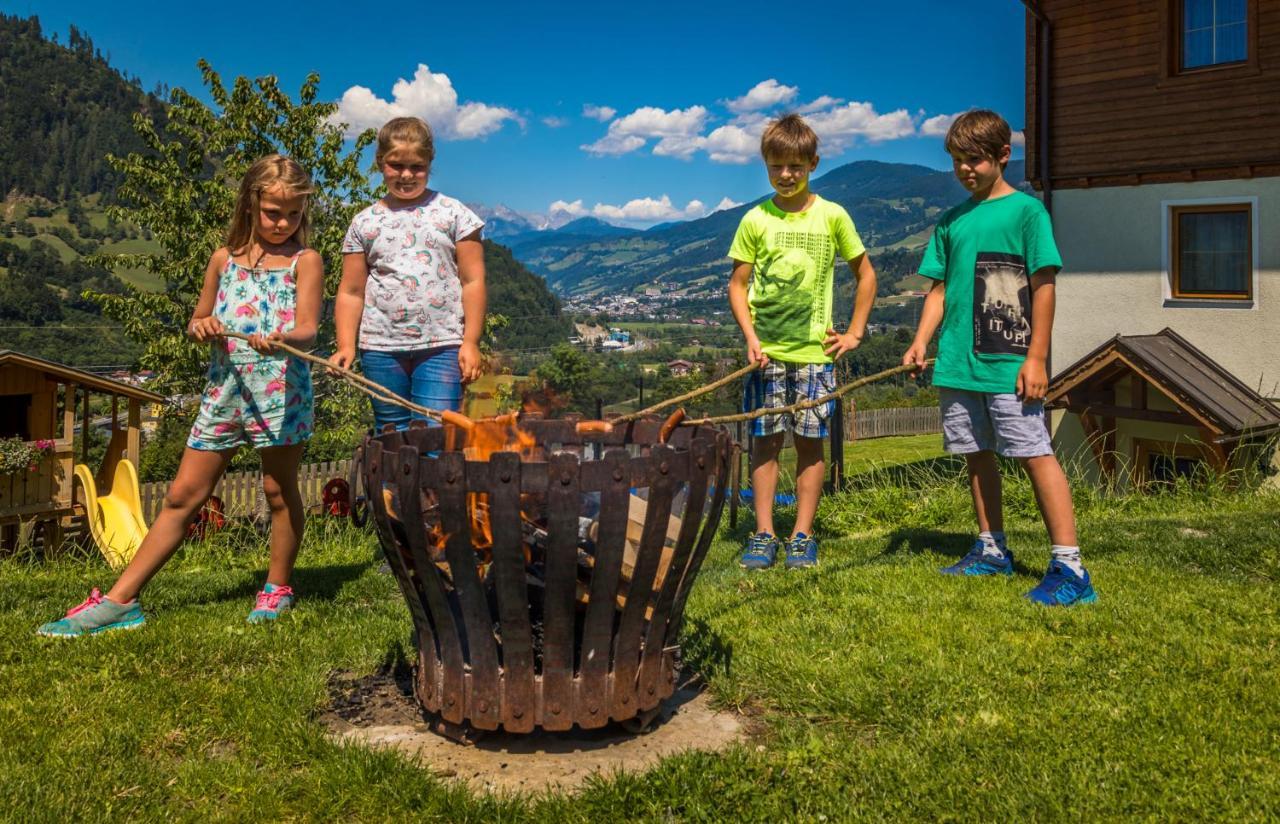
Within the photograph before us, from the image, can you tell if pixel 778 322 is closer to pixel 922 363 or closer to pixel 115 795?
pixel 922 363

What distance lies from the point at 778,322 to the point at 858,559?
134 cm

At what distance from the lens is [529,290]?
3880 inches

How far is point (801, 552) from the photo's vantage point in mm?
4930

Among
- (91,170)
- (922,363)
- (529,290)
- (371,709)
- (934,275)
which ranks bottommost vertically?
(371,709)

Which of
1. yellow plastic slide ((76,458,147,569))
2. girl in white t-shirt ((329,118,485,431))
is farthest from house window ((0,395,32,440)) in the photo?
girl in white t-shirt ((329,118,485,431))

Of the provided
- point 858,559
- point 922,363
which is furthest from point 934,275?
point 858,559

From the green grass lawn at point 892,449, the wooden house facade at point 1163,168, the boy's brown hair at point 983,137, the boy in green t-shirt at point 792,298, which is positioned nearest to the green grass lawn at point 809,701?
the boy in green t-shirt at point 792,298

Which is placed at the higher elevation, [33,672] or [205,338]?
[205,338]

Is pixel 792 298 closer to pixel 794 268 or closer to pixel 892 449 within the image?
pixel 794 268

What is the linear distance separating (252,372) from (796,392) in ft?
8.34

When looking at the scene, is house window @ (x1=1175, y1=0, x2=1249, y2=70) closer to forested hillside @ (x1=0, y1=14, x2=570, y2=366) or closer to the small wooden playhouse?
the small wooden playhouse

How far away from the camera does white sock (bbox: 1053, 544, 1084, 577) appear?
3975 mm

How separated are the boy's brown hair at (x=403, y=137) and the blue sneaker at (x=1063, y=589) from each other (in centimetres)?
325

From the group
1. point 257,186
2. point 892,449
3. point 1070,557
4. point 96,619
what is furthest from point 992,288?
point 892,449
